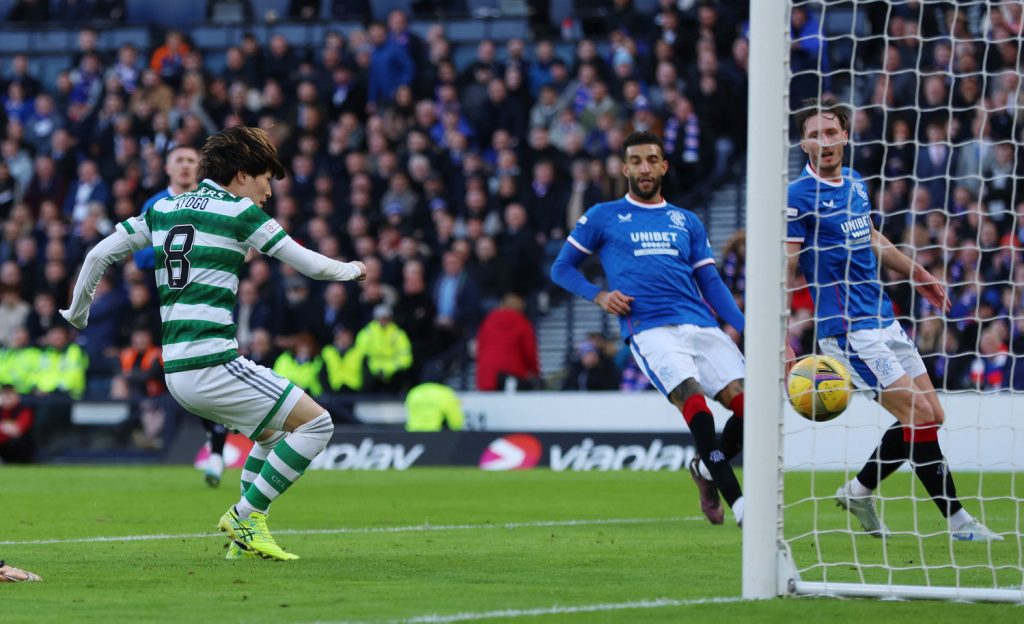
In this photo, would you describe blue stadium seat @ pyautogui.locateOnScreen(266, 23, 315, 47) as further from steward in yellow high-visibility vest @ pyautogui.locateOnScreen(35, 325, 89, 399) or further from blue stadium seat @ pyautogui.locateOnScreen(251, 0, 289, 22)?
steward in yellow high-visibility vest @ pyautogui.locateOnScreen(35, 325, 89, 399)

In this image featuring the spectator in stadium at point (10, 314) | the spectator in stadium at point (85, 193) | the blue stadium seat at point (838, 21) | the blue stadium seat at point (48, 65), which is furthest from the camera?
the blue stadium seat at point (48, 65)

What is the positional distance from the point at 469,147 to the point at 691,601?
1650 centimetres

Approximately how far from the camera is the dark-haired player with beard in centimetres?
934

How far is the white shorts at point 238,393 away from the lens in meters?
7.41

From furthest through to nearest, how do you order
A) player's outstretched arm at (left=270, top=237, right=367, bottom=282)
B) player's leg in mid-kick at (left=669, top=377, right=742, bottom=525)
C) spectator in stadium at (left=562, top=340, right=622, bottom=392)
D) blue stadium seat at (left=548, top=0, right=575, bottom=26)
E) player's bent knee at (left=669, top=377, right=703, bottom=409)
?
blue stadium seat at (left=548, top=0, right=575, bottom=26)
spectator in stadium at (left=562, top=340, right=622, bottom=392)
player's bent knee at (left=669, top=377, right=703, bottom=409)
player's leg in mid-kick at (left=669, top=377, right=742, bottom=525)
player's outstretched arm at (left=270, top=237, right=367, bottom=282)

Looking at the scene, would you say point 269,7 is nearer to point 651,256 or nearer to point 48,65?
point 48,65

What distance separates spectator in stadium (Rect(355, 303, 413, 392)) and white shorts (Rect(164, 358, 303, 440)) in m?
11.3

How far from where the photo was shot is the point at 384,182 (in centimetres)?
2183

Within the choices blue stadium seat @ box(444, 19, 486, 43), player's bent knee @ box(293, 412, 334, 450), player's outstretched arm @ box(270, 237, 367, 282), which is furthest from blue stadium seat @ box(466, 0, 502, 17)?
player's outstretched arm @ box(270, 237, 367, 282)

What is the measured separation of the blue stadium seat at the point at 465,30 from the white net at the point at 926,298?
6.30m

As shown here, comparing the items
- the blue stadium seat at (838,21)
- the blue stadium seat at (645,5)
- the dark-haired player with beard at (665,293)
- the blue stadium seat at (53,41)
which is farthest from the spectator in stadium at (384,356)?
the blue stadium seat at (53,41)

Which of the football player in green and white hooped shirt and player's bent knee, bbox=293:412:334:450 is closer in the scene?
the football player in green and white hooped shirt

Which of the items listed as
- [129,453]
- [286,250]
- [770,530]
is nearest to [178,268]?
[286,250]

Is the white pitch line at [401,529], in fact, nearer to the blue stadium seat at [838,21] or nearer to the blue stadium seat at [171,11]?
the blue stadium seat at [838,21]
